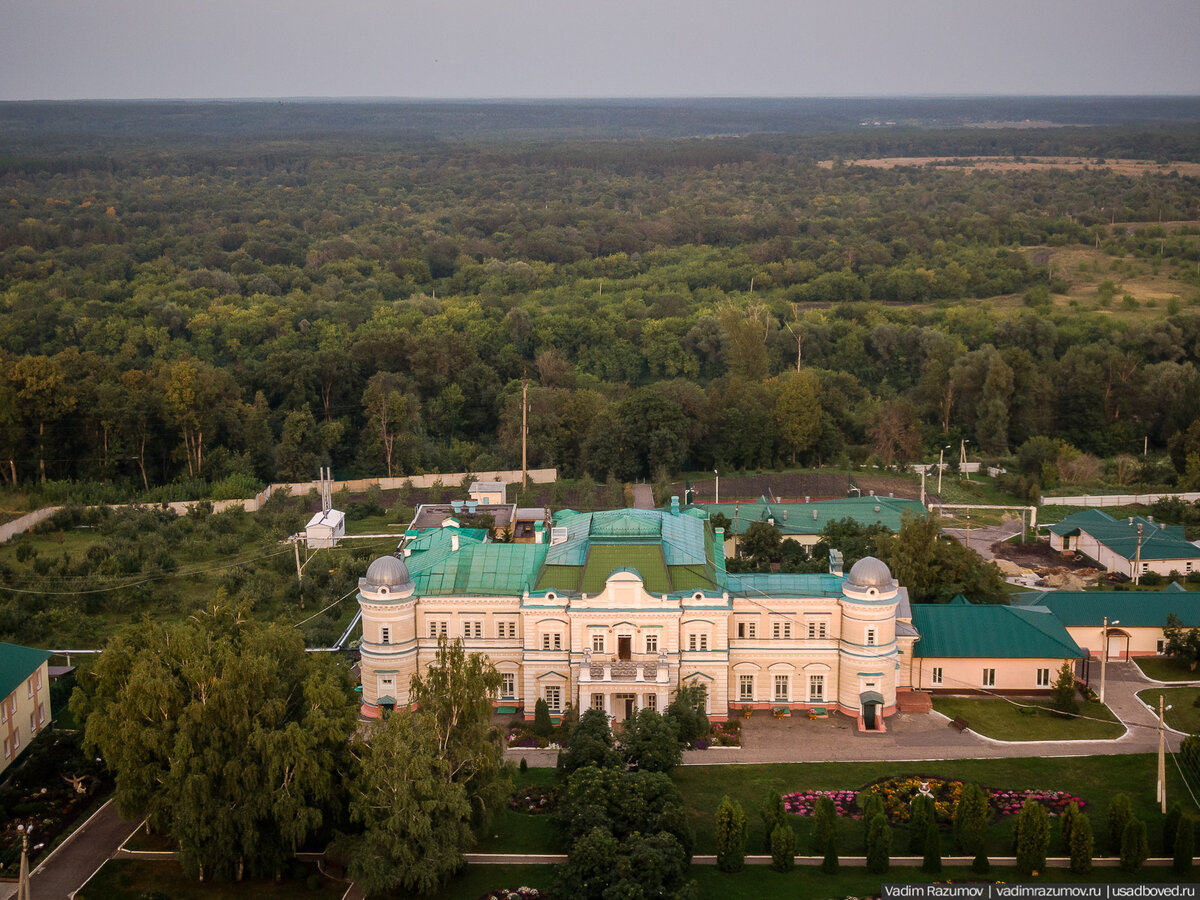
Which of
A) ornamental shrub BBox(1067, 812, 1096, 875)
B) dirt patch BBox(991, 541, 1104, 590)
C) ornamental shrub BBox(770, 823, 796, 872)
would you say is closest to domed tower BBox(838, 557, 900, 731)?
ornamental shrub BBox(770, 823, 796, 872)

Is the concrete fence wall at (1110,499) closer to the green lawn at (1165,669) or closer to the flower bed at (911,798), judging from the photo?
the green lawn at (1165,669)

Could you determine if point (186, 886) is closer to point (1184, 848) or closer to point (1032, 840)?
point (1032, 840)

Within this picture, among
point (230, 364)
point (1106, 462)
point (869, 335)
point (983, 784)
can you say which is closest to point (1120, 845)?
point (983, 784)

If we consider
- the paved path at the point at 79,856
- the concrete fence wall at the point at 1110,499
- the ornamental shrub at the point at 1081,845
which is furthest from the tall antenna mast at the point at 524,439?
the ornamental shrub at the point at 1081,845

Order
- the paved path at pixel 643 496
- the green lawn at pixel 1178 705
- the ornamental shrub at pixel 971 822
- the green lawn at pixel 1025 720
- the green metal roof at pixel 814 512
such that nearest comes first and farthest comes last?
the ornamental shrub at pixel 971 822 → the green lawn at pixel 1025 720 → the green lawn at pixel 1178 705 → the green metal roof at pixel 814 512 → the paved path at pixel 643 496

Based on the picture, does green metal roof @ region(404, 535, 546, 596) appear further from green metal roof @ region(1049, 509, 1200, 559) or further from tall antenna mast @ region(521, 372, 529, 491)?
green metal roof @ region(1049, 509, 1200, 559)

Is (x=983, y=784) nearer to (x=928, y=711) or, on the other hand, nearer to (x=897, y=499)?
(x=928, y=711)

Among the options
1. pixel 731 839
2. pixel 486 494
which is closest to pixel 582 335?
pixel 486 494
